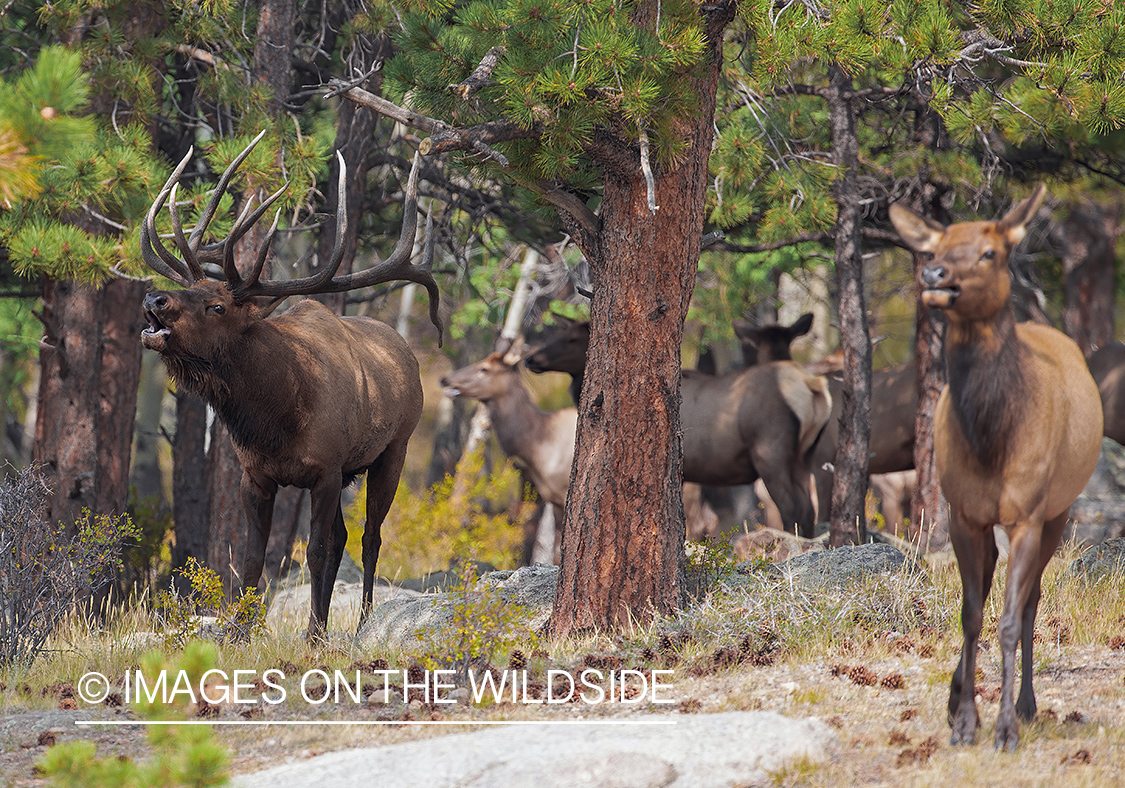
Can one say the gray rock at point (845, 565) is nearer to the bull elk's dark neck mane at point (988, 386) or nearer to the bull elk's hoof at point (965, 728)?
the bull elk's hoof at point (965, 728)

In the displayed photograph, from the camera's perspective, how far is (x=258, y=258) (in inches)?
247

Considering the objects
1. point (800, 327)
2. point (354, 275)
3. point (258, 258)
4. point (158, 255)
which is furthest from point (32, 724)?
point (800, 327)

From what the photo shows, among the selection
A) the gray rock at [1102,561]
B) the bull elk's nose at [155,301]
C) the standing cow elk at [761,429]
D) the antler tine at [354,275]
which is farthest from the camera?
the standing cow elk at [761,429]

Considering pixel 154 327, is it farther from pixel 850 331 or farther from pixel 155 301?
pixel 850 331

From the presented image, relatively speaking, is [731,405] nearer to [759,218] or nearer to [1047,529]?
[759,218]

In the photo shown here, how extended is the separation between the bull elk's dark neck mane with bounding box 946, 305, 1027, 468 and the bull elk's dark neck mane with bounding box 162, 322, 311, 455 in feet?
12.3

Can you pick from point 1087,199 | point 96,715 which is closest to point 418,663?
point 96,715

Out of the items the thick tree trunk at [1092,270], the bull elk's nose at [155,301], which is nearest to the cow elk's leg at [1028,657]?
the bull elk's nose at [155,301]

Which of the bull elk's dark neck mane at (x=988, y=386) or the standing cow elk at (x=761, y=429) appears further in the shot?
the standing cow elk at (x=761, y=429)

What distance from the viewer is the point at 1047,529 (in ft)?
15.9

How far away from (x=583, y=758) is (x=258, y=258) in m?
3.38

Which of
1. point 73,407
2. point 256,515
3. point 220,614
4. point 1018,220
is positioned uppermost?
point 1018,220

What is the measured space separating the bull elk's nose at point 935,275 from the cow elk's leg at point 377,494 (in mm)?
4445

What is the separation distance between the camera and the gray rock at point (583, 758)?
402 centimetres
